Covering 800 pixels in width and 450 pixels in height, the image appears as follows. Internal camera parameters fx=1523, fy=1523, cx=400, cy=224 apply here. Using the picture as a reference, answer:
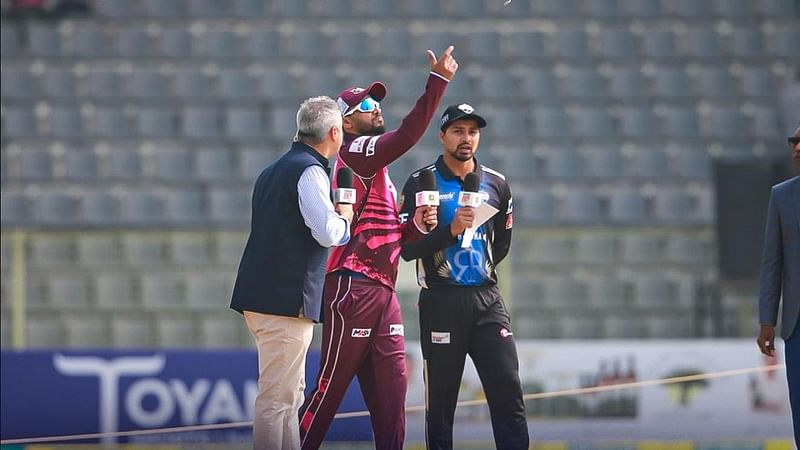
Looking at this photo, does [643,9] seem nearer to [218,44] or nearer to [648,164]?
[648,164]

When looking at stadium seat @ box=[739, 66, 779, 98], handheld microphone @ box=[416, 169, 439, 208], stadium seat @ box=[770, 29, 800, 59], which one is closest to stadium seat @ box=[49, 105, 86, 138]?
stadium seat @ box=[739, 66, 779, 98]

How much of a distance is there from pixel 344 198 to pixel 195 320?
26.0 feet

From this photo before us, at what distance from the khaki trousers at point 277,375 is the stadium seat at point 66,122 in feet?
30.2

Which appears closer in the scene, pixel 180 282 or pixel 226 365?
pixel 226 365

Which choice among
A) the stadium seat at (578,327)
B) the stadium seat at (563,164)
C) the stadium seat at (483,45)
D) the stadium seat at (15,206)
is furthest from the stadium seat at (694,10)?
the stadium seat at (15,206)

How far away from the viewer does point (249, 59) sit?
1585cm

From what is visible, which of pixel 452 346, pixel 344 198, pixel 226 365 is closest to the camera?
pixel 344 198

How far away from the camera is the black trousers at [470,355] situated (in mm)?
7000

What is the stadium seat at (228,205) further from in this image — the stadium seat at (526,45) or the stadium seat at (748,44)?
the stadium seat at (748,44)

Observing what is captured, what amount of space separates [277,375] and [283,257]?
52 cm

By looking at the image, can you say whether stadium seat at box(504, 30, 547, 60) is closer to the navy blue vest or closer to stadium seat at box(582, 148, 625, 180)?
stadium seat at box(582, 148, 625, 180)

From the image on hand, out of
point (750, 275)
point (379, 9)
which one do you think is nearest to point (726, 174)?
point (750, 275)

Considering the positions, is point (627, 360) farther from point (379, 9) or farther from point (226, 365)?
point (379, 9)

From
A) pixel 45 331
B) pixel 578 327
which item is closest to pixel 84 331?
pixel 45 331
